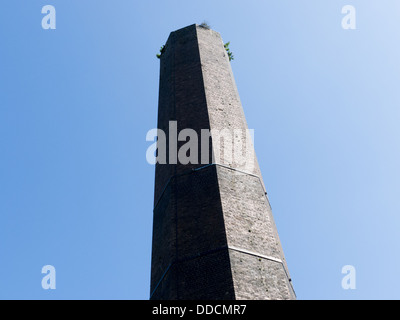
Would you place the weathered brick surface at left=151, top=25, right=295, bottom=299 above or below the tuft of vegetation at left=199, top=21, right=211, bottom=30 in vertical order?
below

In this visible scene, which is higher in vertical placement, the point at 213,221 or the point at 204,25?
the point at 204,25

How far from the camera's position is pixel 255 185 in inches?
467

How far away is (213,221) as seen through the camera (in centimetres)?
1036

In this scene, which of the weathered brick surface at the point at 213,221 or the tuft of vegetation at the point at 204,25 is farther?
the tuft of vegetation at the point at 204,25

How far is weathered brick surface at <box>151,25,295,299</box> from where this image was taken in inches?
371

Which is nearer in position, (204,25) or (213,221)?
(213,221)

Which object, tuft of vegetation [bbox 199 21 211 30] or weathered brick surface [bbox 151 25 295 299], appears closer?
weathered brick surface [bbox 151 25 295 299]

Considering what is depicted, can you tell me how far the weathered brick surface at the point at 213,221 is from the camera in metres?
9.41

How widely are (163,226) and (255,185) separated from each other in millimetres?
2579

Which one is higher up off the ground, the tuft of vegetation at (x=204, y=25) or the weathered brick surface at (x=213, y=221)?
the tuft of vegetation at (x=204, y=25)
